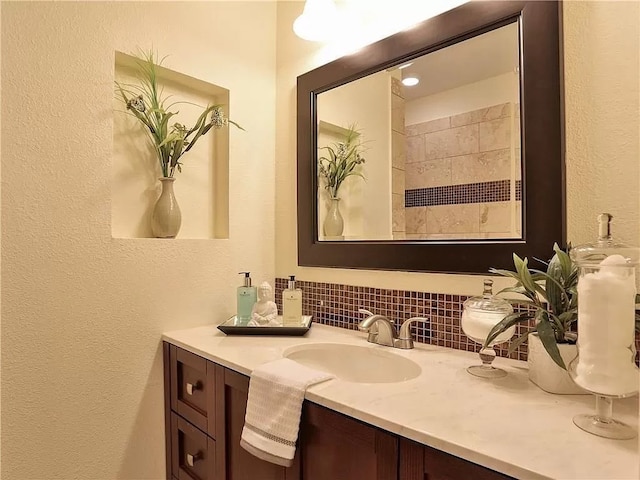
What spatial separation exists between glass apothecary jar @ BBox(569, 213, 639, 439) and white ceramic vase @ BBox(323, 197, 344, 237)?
94cm

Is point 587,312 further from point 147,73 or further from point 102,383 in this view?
point 147,73

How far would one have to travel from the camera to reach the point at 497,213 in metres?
1.09

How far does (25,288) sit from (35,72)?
0.63m

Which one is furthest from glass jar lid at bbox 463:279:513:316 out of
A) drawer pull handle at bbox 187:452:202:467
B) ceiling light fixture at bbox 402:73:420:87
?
drawer pull handle at bbox 187:452:202:467

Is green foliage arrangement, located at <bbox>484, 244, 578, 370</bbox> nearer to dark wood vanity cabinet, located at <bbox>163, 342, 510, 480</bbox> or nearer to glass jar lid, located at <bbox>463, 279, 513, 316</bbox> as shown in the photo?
glass jar lid, located at <bbox>463, 279, 513, 316</bbox>

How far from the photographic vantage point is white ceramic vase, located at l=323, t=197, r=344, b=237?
1.53m

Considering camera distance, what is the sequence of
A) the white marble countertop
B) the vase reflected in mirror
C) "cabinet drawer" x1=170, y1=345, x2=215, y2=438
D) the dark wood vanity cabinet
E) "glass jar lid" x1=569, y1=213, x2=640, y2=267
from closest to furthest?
the white marble countertop < the dark wood vanity cabinet < "glass jar lid" x1=569, y1=213, x2=640, y2=267 < the vase reflected in mirror < "cabinet drawer" x1=170, y1=345, x2=215, y2=438

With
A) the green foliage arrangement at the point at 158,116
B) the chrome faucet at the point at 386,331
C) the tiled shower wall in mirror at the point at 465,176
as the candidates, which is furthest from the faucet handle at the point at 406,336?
the green foliage arrangement at the point at 158,116

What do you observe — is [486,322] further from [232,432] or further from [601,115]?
[232,432]

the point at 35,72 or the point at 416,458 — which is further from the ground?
the point at 35,72

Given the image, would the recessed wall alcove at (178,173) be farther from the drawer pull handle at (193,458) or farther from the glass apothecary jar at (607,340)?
the glass apothecary jar at (607,340)

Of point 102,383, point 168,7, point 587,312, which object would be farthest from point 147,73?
point 587,312

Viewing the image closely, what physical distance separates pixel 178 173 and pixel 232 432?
0.96 meters

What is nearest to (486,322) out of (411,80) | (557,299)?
(557,299)
